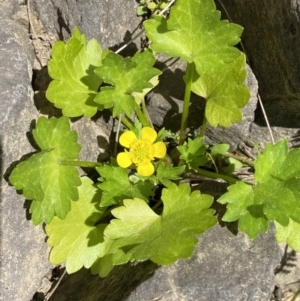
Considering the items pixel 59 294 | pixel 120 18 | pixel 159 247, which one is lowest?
pixel 59 294

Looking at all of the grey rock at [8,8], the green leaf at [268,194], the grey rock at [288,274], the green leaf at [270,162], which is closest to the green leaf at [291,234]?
the green leaf at [268,194]

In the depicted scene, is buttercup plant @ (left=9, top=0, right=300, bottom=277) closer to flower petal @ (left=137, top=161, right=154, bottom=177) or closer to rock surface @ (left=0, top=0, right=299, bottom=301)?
flower petal @ (left=137, top=161, right=154, bottom=177)

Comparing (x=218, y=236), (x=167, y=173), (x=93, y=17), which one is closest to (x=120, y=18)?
(x=93, y=17)

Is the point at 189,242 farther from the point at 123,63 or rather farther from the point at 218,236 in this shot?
the point at 123,63

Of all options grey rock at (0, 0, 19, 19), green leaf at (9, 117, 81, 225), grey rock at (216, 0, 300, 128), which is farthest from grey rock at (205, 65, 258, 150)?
grey rock at (0, 0, 19, 19)

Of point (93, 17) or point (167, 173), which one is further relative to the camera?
point (93, 17)

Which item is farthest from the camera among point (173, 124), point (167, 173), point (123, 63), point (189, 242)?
point (173, 124)

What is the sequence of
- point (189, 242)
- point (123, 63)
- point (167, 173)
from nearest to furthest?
point (189, 242), point (123, 63), point (167, 173)

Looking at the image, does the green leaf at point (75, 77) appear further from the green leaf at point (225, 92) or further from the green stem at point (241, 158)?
the green stem at point (241, 158)
